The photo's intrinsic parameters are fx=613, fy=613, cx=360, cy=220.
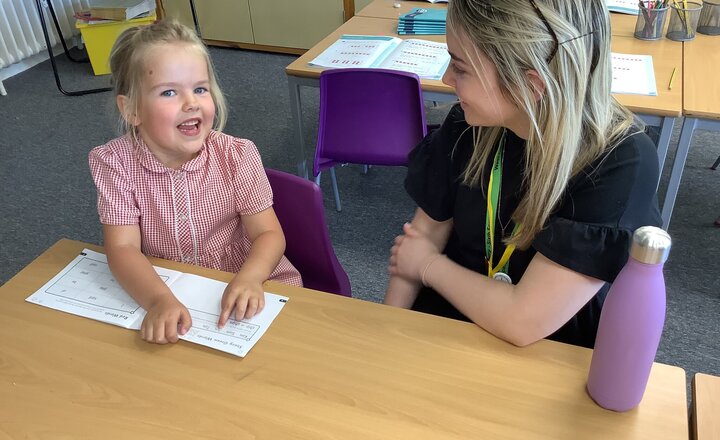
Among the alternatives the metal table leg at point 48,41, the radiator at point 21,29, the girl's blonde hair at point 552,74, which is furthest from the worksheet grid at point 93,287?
the radiator at point 21,29

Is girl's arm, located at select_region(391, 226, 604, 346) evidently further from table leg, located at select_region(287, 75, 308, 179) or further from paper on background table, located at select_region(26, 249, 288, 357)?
table leg, located at select_region(287, 75, 308, 179)

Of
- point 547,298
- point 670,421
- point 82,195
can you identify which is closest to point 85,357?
point 547,298

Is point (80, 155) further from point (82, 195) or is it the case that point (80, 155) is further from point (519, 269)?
point (519, 269)

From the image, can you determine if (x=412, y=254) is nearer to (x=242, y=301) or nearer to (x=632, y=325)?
(x=242, y=301)

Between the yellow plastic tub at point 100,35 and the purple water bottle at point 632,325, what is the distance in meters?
3.77

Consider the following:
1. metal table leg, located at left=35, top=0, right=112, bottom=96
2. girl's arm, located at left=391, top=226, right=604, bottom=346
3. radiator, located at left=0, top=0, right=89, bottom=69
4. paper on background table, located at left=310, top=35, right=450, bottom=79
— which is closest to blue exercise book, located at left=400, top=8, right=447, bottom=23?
paper on background table, located at left=310, top=35, right=450, bottom=79

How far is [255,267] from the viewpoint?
1.15 meters

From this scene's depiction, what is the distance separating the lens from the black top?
92 centimetres

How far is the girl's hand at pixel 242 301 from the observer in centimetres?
101

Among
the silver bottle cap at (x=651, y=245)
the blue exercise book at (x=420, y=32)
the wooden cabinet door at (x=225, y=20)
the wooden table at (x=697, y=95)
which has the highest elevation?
the silver bottle cap at (x=651, y=245)

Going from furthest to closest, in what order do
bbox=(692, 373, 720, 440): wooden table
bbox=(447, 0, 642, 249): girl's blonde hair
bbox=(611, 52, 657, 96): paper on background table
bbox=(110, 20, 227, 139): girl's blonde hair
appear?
bbox=(611, 52, 657, 96): paper on background table → bbox=(110, 20, 227, 139): girl's blonde hair → bbox=(447, 0, 642, 249): girl's blonde hair → bbox=(692, 373, 720, 440): wooden table

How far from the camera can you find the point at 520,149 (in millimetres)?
1075

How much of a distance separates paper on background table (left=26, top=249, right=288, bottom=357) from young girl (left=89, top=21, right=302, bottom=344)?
48mm

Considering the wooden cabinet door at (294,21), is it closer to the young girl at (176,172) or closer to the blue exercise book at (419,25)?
the blue exercise book at (419,25)
